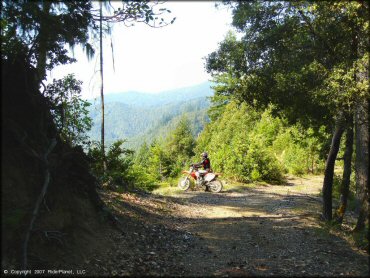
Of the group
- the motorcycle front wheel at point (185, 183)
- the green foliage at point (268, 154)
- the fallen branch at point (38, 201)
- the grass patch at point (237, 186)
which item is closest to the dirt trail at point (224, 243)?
the fallen branch at point (38, 201)

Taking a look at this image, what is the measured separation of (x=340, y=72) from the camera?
26.5 ft

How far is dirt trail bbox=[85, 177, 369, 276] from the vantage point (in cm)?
589

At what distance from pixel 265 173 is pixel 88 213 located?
1566cm

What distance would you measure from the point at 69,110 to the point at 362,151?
7721 millimetres

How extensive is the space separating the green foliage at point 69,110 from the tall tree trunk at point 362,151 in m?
6.48

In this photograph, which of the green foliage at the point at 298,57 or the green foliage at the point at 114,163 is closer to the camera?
the green foliage at the point at 298,57

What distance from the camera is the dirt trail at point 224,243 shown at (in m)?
5.89

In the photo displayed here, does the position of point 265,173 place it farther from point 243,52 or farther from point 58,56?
point 58,56

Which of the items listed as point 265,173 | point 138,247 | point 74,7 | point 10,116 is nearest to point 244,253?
point 138,247

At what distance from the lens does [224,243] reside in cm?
786

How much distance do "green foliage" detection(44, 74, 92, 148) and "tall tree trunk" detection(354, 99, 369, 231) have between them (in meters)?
6.48

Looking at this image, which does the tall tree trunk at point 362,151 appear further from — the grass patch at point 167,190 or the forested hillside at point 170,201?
the grass patch at point 167,190

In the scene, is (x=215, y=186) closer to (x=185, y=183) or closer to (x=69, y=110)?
(x=185, y=183)

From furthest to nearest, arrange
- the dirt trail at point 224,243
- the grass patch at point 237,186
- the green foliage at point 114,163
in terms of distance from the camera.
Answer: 1. the grass patch at point 237,186
2. the green foliage at point 114,163
3. the dirt trail at point 224,243
